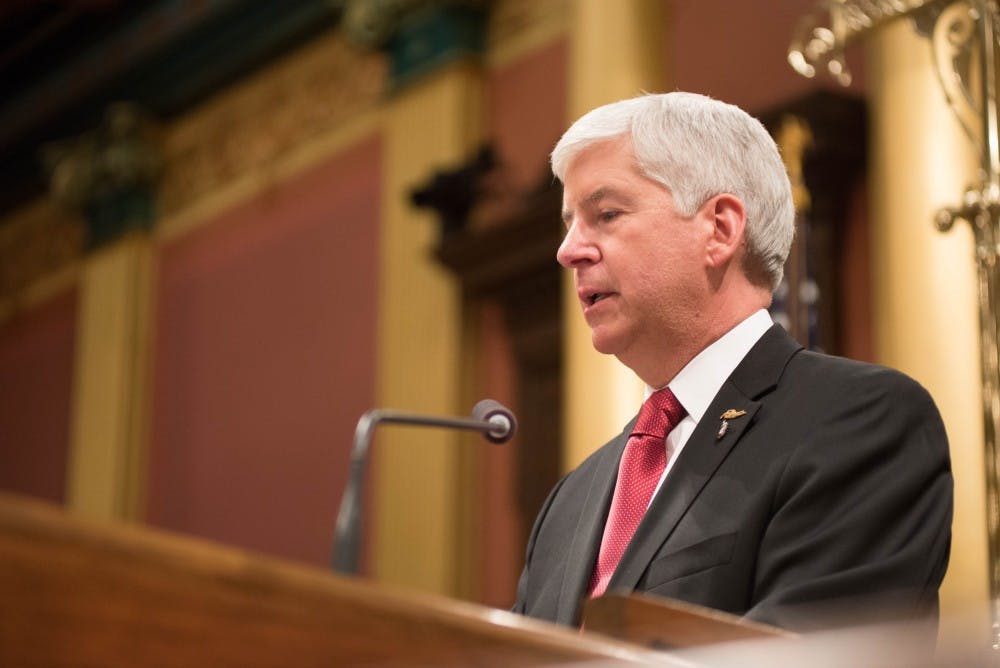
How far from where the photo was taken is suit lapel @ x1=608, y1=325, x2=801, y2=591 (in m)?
1.83

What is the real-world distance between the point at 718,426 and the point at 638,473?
0.14 m

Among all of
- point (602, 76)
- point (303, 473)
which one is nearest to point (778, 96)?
point (602, 76)

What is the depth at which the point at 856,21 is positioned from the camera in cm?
355

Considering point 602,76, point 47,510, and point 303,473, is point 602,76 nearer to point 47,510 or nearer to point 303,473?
point 303,473

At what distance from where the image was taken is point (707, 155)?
2.04m

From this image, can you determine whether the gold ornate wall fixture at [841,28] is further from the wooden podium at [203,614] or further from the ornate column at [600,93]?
the wooden podium at [203,614]

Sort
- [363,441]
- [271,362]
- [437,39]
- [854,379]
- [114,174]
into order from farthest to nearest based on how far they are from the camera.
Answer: [114,174] < [271,362] < [437,39] < [363,441] < [854,379]

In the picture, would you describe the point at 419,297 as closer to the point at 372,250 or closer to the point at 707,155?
the point at 372,250

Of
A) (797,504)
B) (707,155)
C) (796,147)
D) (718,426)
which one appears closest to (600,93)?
(796,147)

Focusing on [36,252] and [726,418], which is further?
[36,252]

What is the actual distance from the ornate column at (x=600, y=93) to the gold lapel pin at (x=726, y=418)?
2990 mm

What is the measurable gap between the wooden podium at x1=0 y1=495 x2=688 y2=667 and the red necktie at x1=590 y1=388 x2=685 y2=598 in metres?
0.93

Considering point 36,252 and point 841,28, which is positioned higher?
point 36,252

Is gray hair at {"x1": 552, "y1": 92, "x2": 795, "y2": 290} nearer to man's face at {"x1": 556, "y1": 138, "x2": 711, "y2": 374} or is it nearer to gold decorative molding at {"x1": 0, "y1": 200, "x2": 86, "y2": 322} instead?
man's face at {"x1": 556, "y1": 138, "x2": 711, "y2": 374}
